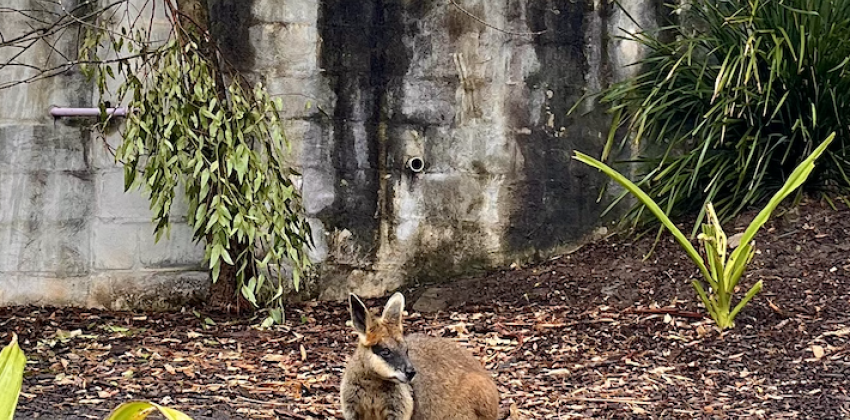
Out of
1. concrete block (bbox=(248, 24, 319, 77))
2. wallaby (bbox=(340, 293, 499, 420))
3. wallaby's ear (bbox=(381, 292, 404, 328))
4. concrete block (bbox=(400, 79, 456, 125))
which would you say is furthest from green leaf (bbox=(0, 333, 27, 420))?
concrete block (bbox=(400, 79, 456, 125))

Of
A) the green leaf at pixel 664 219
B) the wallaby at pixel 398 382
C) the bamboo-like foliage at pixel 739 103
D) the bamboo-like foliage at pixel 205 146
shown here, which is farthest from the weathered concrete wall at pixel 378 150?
the wallaby at pixel 398 382

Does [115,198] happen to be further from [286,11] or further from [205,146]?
[286,11]

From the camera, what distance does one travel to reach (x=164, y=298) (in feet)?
19.7

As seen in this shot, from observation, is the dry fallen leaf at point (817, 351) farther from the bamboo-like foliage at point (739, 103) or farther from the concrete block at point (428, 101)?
the concrete block at point (428, 101)

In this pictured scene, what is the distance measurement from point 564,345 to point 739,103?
200 centimetres

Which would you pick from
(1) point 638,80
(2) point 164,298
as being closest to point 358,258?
(2) point 164,298

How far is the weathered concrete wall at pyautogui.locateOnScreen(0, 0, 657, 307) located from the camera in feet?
19.4

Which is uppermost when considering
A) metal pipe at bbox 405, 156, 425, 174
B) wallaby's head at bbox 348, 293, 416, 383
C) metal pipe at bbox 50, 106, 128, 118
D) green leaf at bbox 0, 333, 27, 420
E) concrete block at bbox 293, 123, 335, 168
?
metal pipe at bbox 50, 106, 128, 118

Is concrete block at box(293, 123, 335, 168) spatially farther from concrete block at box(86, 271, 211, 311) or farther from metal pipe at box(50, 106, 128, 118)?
metal pipe at box(50, 106, 128, 118)

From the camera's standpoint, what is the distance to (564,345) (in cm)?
509

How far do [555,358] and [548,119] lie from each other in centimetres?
210

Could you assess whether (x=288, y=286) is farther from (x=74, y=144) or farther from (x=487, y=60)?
(x=487, y=60)

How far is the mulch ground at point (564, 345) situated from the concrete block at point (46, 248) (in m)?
0.30

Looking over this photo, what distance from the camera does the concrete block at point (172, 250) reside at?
6.01 metres
